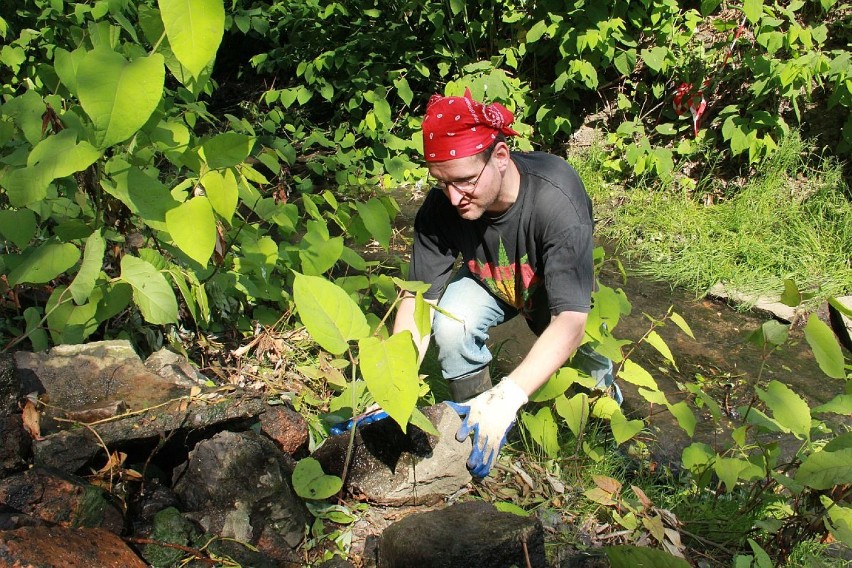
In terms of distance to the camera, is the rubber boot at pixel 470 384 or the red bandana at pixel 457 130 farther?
the rubber boot at pixel 470 384

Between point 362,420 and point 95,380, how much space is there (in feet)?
2.47

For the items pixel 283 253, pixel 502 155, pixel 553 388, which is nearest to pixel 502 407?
pixel 553 388

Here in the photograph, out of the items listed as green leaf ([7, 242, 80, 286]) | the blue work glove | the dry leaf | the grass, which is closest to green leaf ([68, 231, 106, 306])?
green leaf ([7, 242, 80, 286])

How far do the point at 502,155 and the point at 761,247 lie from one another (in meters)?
2.75

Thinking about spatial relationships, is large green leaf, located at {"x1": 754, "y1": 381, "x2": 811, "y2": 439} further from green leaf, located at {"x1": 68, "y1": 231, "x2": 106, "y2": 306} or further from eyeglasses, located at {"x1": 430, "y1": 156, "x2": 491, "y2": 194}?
green leaf, located at {"x1": 68, "y1": 231, "x2": 106, "y2": 306}

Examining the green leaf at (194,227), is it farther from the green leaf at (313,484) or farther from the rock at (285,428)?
the rock at (285,428)

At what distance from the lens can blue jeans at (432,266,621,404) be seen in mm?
2674

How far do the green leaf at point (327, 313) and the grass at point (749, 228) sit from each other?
3.21 meters

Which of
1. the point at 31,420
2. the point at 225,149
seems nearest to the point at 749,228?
the point at 225,149

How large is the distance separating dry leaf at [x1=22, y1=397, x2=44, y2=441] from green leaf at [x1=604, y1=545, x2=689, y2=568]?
1.37 meters

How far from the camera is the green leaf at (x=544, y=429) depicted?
7.81ft

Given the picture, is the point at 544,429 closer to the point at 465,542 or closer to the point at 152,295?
the point at 465,542

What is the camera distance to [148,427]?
1893mm

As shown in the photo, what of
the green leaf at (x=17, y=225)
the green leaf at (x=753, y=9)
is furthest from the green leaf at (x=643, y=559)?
the green leaf at (x=753, y=9)
